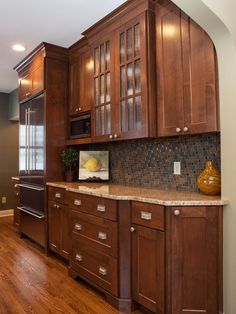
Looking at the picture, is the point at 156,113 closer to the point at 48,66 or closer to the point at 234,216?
the point at 234,216

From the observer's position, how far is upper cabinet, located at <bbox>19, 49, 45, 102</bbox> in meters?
3.51

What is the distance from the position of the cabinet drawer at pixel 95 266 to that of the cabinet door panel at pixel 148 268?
0.19 metres

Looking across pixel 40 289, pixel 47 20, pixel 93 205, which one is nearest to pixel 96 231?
pixel 93 205

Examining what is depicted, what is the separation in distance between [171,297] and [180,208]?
2.03ft

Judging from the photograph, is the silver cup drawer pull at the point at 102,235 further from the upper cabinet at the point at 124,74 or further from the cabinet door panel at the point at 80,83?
the cabinet door panel at the point at 80,83

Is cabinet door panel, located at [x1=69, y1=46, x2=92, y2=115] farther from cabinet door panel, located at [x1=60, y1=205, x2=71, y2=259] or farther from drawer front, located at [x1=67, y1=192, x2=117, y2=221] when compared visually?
cabinet door panel, located at [x1=60, y1=205, x2=71, y2=259]

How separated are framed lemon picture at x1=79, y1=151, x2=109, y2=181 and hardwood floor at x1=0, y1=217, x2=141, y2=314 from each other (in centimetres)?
108

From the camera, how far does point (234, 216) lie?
181cm

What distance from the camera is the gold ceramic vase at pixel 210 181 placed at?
2.05m

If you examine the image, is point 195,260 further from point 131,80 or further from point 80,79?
point 80,79

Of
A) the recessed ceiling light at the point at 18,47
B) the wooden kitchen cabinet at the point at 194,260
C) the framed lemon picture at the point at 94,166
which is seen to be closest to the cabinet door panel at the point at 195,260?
the wooden kitchen cabinet at the point at 194,260

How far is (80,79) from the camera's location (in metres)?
3.36

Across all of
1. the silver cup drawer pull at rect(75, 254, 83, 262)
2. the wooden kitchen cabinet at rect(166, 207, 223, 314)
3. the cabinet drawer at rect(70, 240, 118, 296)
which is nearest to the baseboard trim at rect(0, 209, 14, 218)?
the cabinet drawer at rect(70, 240, 118, 296)

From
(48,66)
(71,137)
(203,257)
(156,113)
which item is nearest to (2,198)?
(71,137)
